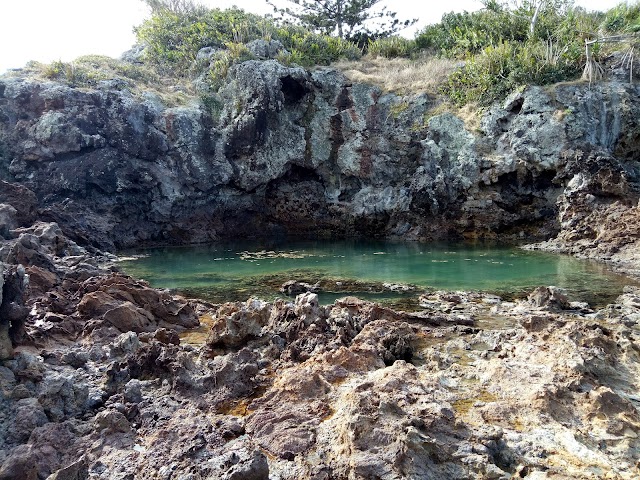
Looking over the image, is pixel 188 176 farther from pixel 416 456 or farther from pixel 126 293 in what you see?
pixel 416 456

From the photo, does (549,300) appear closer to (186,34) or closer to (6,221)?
(6,221)

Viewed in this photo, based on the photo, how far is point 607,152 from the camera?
21531 millimetres

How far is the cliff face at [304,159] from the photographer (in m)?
22.0

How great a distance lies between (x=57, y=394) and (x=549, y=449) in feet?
15.3

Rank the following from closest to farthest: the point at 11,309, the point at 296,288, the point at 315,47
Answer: the point at 11,309
the point at 296,288
the point at 315,47

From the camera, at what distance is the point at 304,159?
26.4 metres

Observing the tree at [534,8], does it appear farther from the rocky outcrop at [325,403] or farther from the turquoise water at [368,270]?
the rocky outcrop at [325,403]

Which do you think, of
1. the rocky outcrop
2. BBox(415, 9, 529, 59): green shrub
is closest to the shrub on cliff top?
BBox(415, 9, 529, 59): green shrub

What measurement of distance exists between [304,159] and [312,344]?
66.7 ft

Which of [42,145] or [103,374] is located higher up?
[42,145]

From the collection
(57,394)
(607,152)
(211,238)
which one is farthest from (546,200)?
(57,394)

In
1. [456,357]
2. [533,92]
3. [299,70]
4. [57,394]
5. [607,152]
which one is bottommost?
[456,357]

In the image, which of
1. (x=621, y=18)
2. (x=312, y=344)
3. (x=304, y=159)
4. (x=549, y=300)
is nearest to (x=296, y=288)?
(x=312, y=344)

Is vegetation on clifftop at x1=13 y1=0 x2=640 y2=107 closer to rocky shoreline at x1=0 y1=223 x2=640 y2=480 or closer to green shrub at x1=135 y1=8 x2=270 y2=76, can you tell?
green shrub at x1=135 y1=8 x2=270 y2=76
